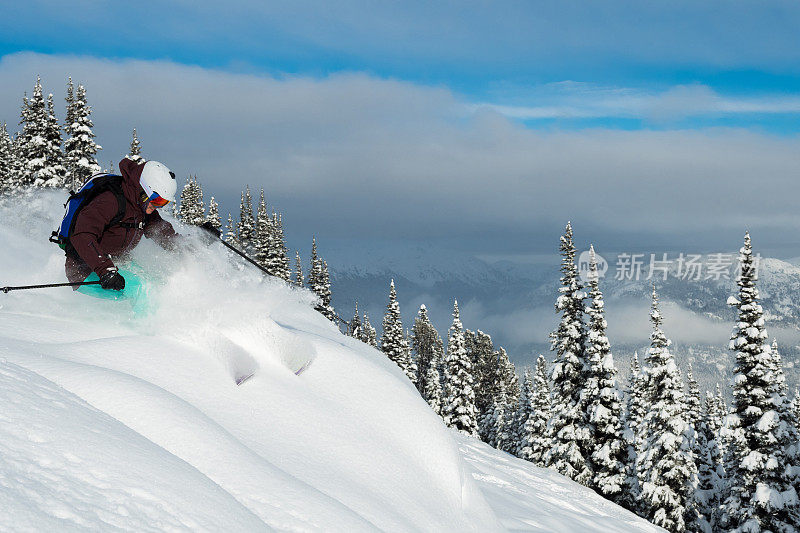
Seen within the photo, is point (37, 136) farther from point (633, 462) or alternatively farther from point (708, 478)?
point (708, 478)

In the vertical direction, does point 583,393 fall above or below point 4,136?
below

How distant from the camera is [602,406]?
93.1 feet

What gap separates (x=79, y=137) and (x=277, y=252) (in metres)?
16.3

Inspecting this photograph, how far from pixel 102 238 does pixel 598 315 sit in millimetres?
25584

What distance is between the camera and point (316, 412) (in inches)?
218

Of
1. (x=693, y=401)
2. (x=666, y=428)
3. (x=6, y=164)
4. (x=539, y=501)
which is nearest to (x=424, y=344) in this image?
(x=693, y=401)

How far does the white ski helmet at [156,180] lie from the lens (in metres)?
7.17

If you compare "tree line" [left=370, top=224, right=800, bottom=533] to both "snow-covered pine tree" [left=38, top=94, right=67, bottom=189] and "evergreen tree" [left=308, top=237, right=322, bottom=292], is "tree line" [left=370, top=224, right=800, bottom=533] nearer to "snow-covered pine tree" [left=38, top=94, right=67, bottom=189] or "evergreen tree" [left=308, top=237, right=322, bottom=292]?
"evergreen tree" [left=308, top=237, right=322, bottom=292]

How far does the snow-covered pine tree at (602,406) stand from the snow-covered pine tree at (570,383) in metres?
0.50

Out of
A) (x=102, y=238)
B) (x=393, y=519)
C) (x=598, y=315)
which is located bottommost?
(x=393, y=519)

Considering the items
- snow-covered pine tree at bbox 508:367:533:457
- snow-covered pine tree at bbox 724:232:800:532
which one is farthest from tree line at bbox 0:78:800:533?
snow-covered pine tree at bbox 508:367:533:457

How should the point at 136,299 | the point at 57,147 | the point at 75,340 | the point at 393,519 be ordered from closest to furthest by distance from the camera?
1. the point at 393,519
2. the point at 75,340
3. the point at 136,299
4. the point at 57,147

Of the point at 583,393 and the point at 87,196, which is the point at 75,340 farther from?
the point at 583,393

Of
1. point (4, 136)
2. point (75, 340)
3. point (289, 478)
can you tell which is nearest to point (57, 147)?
point (4, 136)
